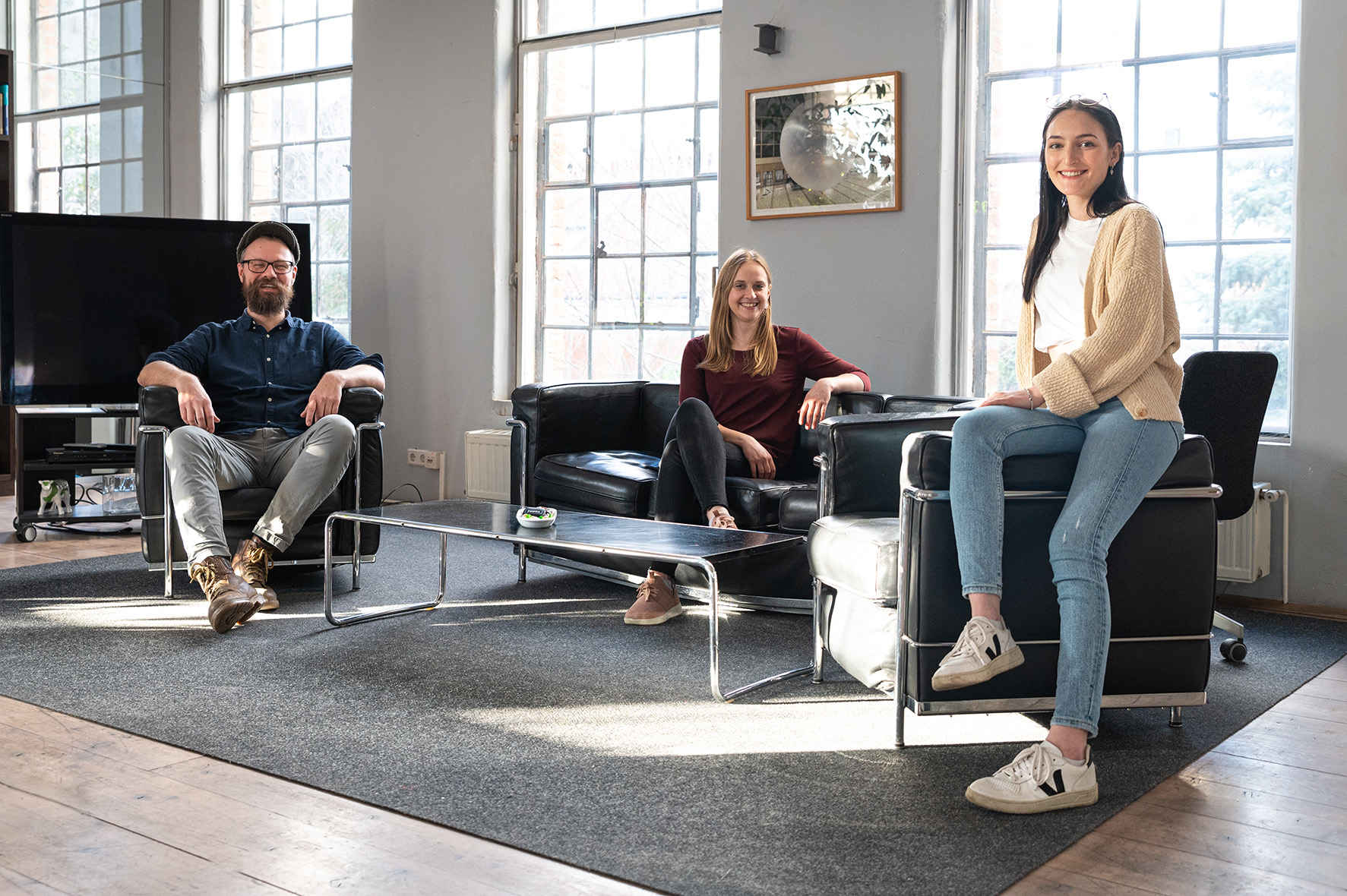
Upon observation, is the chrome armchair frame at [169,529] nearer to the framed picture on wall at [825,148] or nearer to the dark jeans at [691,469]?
the dark jeans at [691,469]

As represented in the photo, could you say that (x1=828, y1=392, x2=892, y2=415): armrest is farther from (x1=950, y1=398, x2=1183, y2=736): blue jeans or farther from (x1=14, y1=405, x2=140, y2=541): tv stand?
(x1=14, y1=405, x2=140, y2=541): tv stand

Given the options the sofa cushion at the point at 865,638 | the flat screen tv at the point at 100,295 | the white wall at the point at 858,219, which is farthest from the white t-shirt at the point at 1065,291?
the flat screen tv at the point at 100,295

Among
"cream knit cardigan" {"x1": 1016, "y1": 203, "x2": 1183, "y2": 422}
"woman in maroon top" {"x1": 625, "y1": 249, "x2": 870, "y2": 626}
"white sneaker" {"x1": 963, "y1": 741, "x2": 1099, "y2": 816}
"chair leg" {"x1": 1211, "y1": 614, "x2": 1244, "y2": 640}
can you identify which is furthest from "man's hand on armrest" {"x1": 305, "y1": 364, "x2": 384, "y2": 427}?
"chair leg" {"x1": 1211, "y1": 614, "x2": 1244, "y2": 640}

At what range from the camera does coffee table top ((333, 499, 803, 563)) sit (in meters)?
2.74

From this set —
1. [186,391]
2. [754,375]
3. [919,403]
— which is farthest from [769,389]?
[186,391]

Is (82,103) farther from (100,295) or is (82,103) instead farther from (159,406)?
(159,406)

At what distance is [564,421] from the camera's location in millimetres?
4363

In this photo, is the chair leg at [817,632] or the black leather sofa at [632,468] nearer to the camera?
the chair leg at [817,632]

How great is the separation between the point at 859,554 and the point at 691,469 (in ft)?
3.45

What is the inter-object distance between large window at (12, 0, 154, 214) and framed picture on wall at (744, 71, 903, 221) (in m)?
4.01

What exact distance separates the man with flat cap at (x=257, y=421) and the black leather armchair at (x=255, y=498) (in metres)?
0.06

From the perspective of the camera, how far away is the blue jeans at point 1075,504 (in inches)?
86.8

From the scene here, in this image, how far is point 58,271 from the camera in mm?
5227

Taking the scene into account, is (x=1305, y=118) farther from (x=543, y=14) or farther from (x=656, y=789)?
(x=543, y=14)
